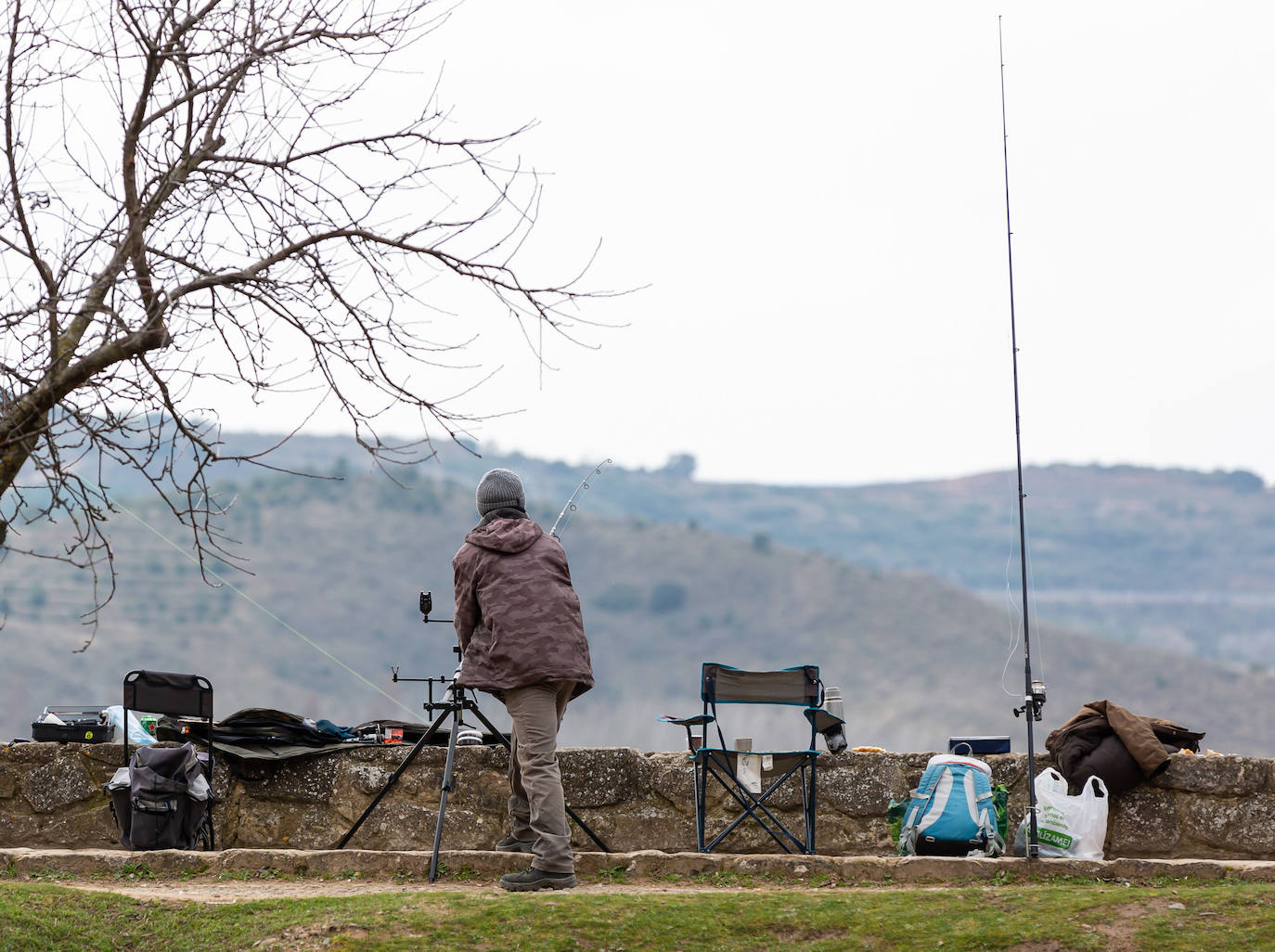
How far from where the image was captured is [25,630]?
101 metres

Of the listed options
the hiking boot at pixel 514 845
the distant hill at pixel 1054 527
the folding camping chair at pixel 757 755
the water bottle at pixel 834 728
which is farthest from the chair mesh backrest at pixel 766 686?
the distant hill at pixel 1054 527

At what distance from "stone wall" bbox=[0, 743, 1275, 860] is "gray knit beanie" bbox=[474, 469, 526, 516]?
4.56ft

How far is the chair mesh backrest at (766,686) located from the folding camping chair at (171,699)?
2.31 m

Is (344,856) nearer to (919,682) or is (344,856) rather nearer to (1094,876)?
(1094,876)

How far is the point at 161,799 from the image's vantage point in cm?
670

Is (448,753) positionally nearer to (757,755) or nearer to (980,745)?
(757,755)

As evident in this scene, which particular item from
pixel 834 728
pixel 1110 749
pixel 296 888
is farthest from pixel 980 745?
pixel 296 888

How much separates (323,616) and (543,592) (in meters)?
110

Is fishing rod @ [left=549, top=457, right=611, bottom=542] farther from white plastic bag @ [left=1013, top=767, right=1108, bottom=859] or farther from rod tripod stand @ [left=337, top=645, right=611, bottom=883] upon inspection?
white plastic bag @ [left=1013, top=767, right=1108, bottom=859]

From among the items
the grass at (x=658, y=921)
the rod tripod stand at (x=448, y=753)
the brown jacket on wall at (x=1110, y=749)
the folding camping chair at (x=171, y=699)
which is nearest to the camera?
the grass at (x=658, y=921)

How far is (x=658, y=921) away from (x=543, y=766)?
0.93 meters

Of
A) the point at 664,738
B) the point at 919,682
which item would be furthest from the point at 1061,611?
the point at 664,738

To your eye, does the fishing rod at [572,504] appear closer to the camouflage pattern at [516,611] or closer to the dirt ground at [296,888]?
the camouflage pattern at [516,611]

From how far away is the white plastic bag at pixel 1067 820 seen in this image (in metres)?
6.56
